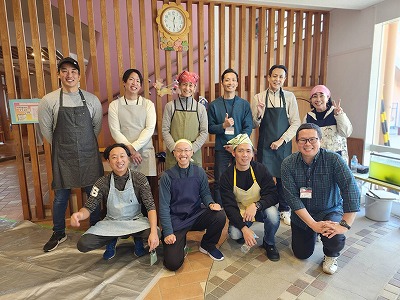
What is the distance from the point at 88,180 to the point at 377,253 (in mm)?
2463

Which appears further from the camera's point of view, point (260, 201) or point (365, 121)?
point (365, 121)

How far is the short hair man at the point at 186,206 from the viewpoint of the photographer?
2.11 metres

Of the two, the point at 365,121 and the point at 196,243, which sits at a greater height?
the point at 365,121

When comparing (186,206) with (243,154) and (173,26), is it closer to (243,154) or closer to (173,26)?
(243,154)

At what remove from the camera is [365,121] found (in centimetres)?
346

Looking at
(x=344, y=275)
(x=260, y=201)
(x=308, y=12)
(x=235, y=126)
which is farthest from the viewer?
(x=308, y=12)

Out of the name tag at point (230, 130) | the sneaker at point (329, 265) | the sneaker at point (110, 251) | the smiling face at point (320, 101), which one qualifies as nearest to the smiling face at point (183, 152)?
the name tag at point (230, 130)

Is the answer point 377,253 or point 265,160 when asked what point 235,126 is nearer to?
point 265,160

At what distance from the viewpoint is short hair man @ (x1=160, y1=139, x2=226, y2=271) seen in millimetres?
2109

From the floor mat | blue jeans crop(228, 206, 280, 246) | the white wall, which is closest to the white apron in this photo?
blue jeans crop(228, 206, 280, 246)

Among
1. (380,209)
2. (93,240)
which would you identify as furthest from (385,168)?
(93,240)

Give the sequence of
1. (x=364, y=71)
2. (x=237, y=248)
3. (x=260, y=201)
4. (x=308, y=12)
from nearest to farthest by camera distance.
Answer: (x=260, y=201) < (x=237, y=248) < (x=364, y=71) < (x=308, y=12)

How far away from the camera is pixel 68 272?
2031 mm

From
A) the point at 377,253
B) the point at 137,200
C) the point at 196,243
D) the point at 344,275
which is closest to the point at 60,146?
the point at 137,200
